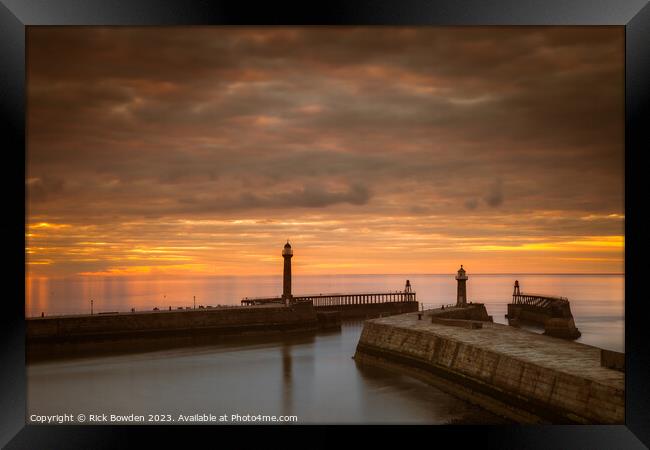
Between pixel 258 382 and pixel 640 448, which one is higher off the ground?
pixel 640 448

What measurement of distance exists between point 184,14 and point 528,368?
1197 centimetres

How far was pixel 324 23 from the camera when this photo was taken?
31.0ft

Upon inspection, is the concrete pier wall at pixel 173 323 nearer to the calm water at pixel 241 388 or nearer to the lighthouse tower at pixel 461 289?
the calm water at pixel 241 388

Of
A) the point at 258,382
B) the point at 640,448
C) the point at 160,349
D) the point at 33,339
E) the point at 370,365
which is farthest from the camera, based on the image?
→ the point at 160,349

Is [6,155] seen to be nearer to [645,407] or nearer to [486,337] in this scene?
[645,407]

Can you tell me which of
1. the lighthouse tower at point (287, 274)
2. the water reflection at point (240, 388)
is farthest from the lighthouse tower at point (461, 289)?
the water reflection at point (240, 388)

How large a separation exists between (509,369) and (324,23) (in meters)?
11.0

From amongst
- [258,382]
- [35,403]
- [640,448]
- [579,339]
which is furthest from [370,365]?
[579,339]

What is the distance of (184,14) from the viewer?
30.6 ft

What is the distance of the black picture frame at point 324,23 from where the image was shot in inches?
367

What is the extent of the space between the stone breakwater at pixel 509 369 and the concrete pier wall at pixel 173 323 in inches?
508

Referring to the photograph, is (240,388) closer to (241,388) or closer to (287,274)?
(241,388)

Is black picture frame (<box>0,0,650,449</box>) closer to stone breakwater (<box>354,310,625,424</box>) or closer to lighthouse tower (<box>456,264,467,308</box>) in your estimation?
stone breakwater (<box>354,310,625,424</box>)

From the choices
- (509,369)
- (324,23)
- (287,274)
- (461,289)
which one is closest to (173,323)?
(287,274)
